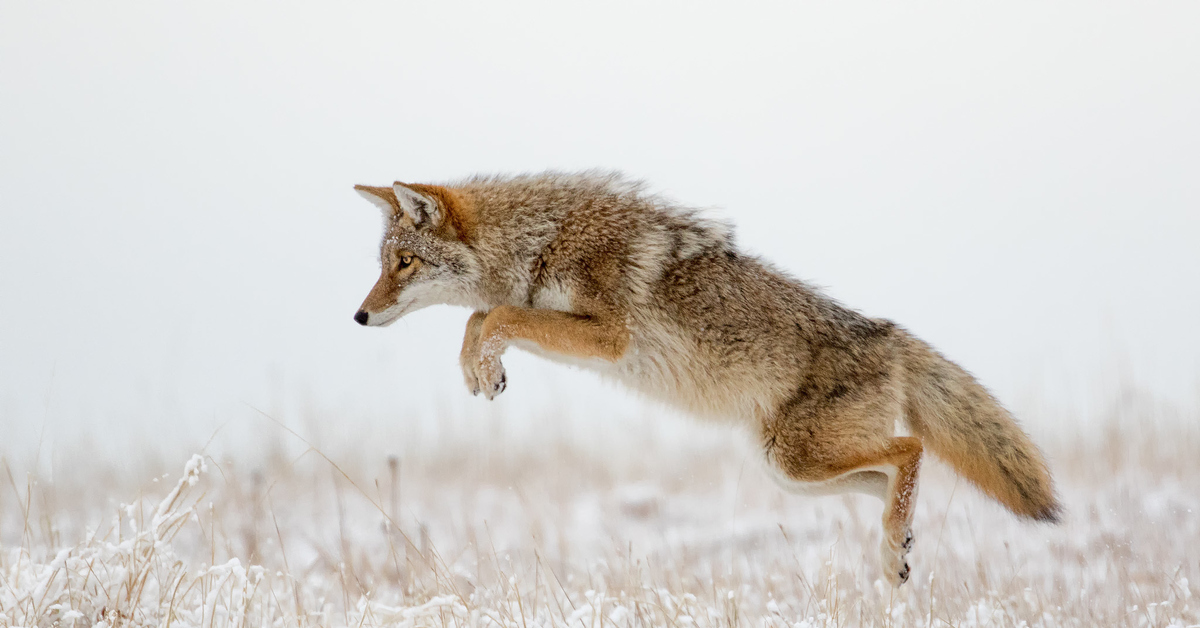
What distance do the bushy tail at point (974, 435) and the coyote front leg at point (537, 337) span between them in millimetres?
1710

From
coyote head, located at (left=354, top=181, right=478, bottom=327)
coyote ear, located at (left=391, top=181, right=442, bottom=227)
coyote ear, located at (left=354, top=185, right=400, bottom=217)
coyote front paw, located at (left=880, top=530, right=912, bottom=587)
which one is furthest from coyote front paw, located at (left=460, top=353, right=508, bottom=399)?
coyote front paw, located at (left=880, top=530, right=912, bottom=587)

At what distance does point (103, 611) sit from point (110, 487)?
6.46 meters

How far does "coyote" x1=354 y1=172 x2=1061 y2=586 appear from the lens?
4582 mm

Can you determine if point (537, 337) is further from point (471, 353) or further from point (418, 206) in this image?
point (418, 206)

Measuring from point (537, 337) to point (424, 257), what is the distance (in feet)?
2.96

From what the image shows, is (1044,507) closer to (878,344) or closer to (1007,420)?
(1007,420)

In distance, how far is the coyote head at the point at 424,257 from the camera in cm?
489

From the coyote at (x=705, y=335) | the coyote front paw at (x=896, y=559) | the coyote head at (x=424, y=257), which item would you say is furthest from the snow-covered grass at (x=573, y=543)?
the coyote head at (x=424, y=257)

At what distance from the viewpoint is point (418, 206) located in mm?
4941

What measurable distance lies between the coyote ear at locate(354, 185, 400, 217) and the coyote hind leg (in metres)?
2.55

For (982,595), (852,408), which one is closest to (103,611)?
(852,408)

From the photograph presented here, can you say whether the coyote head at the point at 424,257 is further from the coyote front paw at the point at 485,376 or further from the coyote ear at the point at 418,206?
the coyote front paw at the point at 485,376

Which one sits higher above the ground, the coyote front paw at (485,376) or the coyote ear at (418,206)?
the coyote ear at (418,206)

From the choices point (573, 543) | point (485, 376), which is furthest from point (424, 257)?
point (573, 543)
